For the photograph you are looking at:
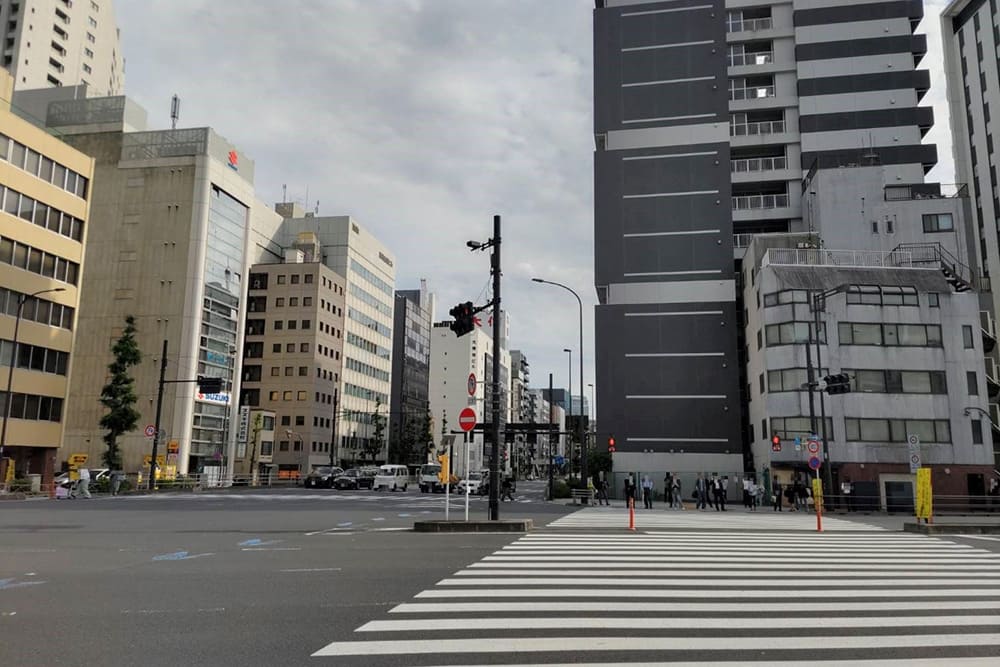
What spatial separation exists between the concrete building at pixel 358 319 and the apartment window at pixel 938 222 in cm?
6483

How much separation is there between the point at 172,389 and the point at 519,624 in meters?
64.0

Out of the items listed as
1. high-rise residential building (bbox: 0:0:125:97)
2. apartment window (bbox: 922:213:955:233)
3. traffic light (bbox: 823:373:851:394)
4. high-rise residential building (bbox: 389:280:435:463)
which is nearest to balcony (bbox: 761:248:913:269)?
apartment window (bbox: 922:213:955:233)

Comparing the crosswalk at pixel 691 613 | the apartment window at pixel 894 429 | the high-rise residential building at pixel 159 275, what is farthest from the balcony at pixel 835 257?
the high-rise residential building at pixel 159 275

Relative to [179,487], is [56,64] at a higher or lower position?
higher

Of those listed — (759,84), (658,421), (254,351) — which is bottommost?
(658,421)

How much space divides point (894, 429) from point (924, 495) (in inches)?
784

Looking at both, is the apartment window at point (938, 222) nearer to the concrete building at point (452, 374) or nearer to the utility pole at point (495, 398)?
the utility pole at point (495, 398)

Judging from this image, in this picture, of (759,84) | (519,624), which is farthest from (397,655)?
(759,84)

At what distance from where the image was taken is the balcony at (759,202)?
54.8 meters

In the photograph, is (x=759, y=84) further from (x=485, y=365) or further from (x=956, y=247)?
(x=485, y=365)

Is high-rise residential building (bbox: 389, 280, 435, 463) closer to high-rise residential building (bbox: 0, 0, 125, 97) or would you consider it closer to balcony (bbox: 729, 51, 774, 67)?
high-rise residential building (bbox: 0, 0, 125, 97)

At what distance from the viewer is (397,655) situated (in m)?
5.87

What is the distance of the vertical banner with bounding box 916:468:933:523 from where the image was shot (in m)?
19.7

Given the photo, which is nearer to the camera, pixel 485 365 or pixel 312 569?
pixel 312 569
